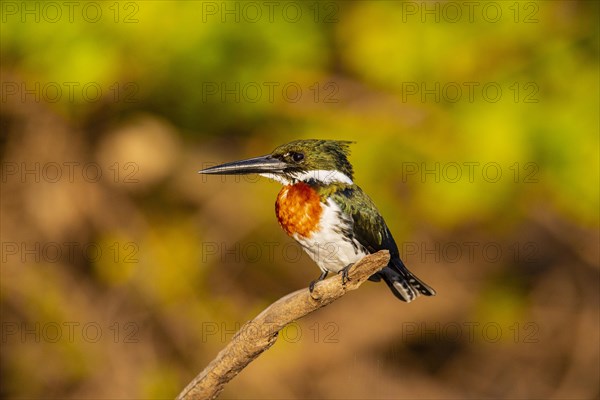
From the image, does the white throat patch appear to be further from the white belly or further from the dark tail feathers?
the dark tail feathers

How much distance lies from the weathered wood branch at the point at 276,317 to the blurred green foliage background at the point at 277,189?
3435 mm

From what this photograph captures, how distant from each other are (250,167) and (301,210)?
0.29 m

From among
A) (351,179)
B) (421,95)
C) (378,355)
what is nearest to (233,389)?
(378,355)

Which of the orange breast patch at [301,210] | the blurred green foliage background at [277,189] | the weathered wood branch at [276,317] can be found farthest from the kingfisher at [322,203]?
the blurred green foliage background at [277,189]

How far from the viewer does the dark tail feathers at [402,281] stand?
3.93 m

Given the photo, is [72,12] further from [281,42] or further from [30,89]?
[281,42]

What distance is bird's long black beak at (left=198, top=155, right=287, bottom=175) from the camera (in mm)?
3768

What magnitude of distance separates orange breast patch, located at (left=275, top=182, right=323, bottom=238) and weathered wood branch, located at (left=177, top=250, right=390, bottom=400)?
0.55 m

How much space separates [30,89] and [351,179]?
3.95 metres

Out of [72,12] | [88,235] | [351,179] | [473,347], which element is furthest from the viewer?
[473,347]

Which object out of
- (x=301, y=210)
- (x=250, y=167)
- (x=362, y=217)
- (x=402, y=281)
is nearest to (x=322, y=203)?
(x=301, y=210)

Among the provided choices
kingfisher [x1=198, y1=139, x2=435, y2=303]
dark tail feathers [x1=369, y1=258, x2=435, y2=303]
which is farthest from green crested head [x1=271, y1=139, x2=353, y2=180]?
dark tail feathers [x1=369, y1=258, x2=435, y2=303]

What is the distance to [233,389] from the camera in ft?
25.0

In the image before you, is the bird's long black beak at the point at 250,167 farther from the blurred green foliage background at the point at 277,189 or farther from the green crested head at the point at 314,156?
the blurred green foliage background at the point at 277,189
